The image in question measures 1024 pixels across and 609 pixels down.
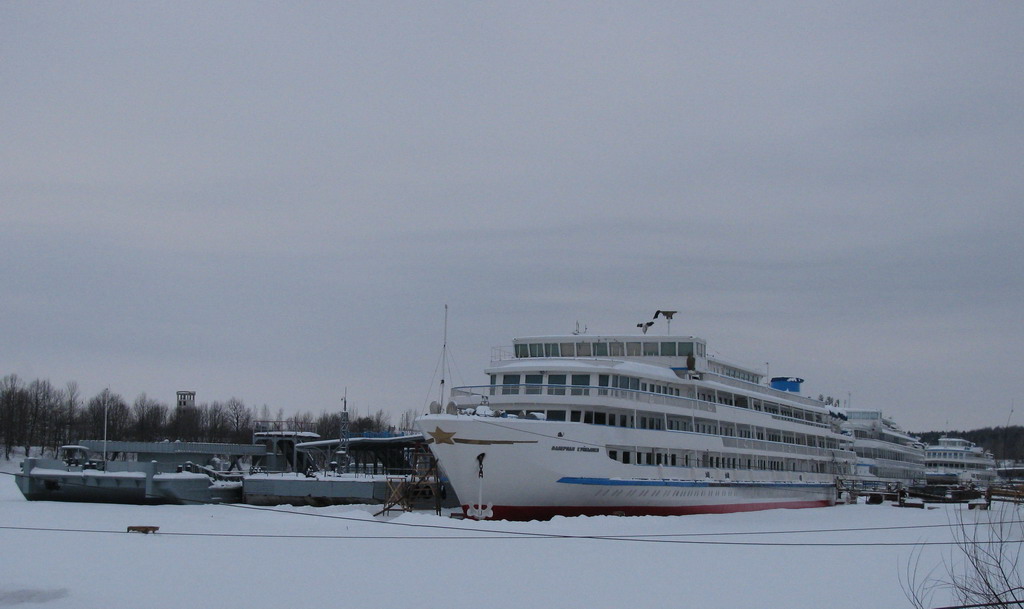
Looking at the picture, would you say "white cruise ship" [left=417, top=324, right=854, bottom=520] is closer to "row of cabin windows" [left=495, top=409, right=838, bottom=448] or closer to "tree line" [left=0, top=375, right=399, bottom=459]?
"row of cabin windows" [left=495, top=409, right=838, bottom=448]

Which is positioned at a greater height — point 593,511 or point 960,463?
point 593,511

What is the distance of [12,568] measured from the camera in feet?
74.6

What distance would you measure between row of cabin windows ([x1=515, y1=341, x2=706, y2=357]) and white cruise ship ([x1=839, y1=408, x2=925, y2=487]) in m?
38.8

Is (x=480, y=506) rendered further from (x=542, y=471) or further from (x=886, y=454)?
(x=886, y=454)

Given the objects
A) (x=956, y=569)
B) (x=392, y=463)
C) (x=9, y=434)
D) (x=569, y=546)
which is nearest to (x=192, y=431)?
(x=9, y=434)

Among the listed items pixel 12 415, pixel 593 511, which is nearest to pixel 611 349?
pixel 593 511

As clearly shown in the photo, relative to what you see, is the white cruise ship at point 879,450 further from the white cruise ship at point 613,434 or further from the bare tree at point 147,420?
the bare tree at point 147,420

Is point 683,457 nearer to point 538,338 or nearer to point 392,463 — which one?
point 538,338

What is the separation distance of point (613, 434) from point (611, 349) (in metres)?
9.92

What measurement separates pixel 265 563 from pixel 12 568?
19.3 ft

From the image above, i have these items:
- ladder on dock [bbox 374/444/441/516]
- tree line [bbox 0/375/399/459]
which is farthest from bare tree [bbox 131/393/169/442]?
ladder on dock [bbox 374/444/441/516]

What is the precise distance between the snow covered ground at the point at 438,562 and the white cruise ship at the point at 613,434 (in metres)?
2.01

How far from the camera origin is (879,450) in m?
91.6

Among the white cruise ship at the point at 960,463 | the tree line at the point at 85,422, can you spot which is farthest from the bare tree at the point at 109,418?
the white cruise ship at the point at 960,463
